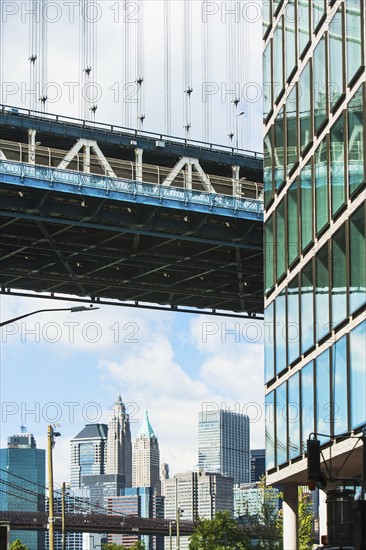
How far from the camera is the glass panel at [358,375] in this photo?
3158 centimetres

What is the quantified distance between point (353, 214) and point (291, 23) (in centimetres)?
1092

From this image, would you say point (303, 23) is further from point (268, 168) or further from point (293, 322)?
point (293, 322)

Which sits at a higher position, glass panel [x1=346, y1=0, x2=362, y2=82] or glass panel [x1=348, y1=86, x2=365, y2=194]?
glass panel [x1=346, y1=0, x2=362, y2=82]

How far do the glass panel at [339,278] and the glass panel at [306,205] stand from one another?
3.13 metres

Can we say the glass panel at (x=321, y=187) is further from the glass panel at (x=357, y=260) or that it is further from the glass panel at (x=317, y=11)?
the glass panel at (x=317, y=11)

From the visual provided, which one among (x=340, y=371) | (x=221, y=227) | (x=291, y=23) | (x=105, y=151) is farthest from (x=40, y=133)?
(x=340, y=371)

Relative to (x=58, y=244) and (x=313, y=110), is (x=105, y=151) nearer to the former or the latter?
(x=58, y=244)

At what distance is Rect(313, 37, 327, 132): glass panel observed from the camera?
120ft

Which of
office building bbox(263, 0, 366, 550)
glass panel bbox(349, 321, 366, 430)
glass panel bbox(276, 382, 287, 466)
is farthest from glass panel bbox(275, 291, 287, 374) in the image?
glass panel bbox(349, 321, 366, 430)

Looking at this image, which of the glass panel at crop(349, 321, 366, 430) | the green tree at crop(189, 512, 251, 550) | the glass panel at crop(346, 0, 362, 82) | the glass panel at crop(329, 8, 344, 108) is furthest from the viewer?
the green tree at crop(189, 512, 251, 550)

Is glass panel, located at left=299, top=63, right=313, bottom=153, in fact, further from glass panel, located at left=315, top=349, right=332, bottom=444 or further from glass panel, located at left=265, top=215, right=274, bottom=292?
glass panel, located at left=315, top=349, right=332, bottom=444

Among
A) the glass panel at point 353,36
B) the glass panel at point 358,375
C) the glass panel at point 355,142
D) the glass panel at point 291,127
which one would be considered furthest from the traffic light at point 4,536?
the glass panel at point 291,127

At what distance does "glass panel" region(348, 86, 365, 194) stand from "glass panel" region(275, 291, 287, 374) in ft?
29.0

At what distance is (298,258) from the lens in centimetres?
3947
